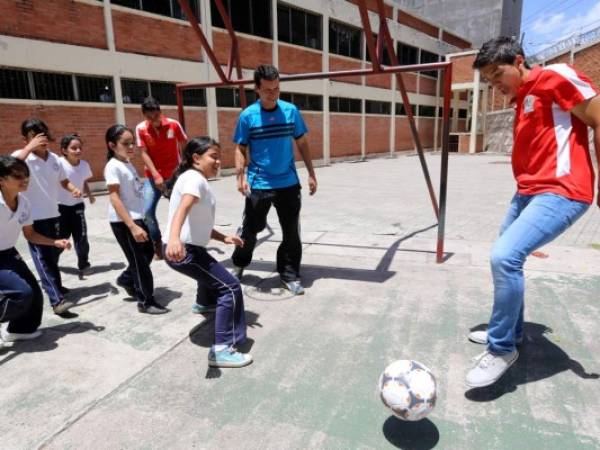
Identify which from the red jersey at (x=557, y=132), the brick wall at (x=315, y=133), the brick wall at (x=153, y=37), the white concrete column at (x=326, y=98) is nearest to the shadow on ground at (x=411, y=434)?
the red jersey at (x=557, y=132)

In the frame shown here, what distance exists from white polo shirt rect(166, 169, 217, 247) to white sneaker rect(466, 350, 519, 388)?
1.91 m

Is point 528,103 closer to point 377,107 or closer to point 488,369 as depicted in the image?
point 488,369

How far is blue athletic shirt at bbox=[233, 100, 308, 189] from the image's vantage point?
407 centimetres

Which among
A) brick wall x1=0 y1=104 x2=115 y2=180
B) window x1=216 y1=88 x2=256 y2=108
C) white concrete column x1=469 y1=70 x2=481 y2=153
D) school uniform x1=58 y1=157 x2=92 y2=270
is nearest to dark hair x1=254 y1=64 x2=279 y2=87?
school uniform x1=58 y1=157 x2=92 y2=270

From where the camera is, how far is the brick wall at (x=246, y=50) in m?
14.8

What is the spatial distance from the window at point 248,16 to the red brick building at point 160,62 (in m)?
0.04

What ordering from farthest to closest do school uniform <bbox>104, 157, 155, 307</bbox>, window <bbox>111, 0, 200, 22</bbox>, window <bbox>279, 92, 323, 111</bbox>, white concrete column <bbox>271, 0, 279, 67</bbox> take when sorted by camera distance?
window <bbox>279, 92, 323, 111</bbox>, white concrete column <bbox>271, 0, 279, 67</bbox>, window <bbox>111, 0, 200, 22</bbox>, school uniform <bbox>104, 157, 155, 307</bbox>

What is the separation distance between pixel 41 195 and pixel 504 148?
100 ft

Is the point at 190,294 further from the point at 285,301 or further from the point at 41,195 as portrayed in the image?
the point at 41,195

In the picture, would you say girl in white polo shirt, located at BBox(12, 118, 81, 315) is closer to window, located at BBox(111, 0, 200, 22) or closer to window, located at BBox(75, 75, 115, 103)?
window, located at BBox(75, 75, 115, 103)

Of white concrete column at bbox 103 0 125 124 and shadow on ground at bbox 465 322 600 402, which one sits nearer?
shadow on ground at bbox 465 322 600 402

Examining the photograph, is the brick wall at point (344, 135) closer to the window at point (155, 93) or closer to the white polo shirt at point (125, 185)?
the window at point (155, 93)

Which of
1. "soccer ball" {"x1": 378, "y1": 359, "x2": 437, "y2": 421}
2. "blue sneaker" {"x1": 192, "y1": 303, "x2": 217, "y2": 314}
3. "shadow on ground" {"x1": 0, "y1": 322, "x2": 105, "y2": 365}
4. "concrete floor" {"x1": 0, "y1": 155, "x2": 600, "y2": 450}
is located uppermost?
"soccer ball" {"x1": 378, "y1": 359, "x2": 437, "y2": 421}

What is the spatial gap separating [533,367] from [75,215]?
4525mm
